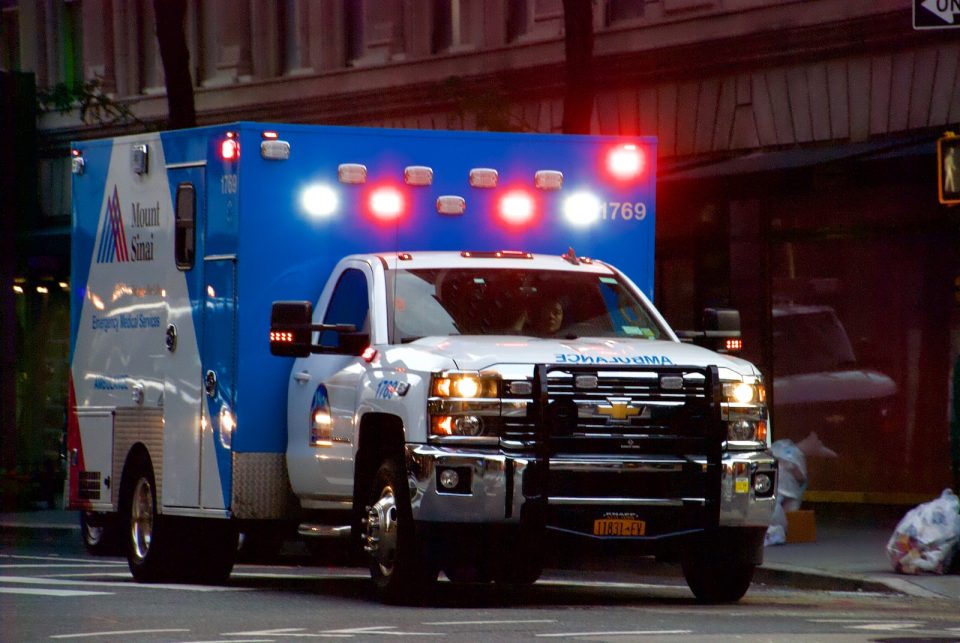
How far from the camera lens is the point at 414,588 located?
488 inches

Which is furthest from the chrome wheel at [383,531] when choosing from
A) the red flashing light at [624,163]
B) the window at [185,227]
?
the red flashing light at [624,163]

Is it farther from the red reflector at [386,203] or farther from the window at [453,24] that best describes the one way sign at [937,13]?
the window at [453,24]

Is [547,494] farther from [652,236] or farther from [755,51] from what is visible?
[755,51]

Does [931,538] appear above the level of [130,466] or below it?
below

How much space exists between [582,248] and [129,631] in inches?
191

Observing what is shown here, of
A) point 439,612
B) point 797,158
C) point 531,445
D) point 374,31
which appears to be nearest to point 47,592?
point 439,612

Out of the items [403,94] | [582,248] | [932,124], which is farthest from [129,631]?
[403,94]

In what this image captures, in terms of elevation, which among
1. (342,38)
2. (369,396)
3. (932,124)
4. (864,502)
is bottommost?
(864,502)

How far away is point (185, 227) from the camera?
48.5 ft

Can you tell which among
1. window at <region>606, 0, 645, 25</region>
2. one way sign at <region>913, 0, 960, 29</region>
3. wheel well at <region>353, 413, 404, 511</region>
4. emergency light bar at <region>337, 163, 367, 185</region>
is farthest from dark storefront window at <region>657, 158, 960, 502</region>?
wheel well at <region>353, 413, 404, 511</region>

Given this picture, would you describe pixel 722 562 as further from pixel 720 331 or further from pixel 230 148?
pixel 230 148

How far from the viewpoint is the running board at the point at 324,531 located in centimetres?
1327

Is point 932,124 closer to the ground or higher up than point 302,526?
higher up

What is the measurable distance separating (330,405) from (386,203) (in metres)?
1.62
